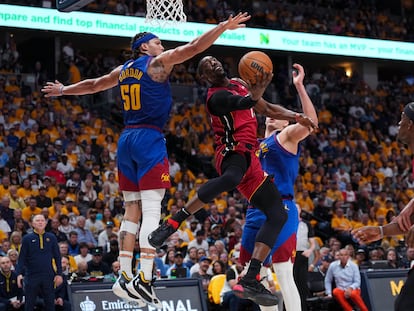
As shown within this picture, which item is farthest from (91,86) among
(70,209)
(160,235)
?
(70,209)

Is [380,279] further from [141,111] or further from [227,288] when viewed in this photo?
[141,111]

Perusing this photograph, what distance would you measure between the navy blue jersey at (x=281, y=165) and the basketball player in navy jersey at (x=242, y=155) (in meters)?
0.78

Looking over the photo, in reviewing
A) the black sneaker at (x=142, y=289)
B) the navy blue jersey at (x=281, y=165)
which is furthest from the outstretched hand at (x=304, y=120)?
the black sneaker at (x=142, y=289)

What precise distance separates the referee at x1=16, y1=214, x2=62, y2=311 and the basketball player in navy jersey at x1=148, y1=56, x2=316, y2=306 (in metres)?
6.35

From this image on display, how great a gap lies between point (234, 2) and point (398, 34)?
290 inches

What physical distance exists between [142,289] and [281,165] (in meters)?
2.42

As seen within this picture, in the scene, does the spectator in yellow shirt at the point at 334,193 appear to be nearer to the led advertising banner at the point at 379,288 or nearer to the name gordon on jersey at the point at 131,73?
the led advertising banner at the point at 379,288

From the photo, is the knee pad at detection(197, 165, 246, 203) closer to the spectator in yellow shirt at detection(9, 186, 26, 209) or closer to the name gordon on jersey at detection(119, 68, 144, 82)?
the name gordon on jersey at detection(119, 68, 144, 82)

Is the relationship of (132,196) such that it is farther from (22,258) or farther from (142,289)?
(22,258)

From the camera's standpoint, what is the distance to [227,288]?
15180 mm

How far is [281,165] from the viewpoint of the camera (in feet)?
30.6

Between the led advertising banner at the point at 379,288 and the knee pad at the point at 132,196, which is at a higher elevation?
the knee pad at the point at 132,196

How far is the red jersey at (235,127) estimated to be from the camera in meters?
8.41

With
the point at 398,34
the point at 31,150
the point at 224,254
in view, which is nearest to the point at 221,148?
the point at 224,254
